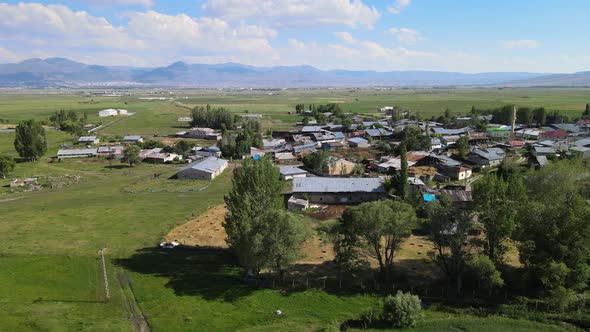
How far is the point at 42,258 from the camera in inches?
1271

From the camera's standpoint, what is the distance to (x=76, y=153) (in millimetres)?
79562

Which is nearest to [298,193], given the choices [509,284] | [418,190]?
[418,190]

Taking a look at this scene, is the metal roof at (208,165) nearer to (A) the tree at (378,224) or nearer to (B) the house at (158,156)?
(B) the house at (158,156)

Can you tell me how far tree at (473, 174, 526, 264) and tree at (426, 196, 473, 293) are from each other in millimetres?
1508

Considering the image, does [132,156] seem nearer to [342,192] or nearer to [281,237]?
[342,192]

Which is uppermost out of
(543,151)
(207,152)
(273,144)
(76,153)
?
(543,151)

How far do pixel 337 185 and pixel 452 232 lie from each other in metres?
23.2

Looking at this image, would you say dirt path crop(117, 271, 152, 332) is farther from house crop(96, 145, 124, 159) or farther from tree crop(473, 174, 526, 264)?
house crop(96, 145, 124, 159)

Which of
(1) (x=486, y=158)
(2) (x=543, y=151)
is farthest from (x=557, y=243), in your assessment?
(2) (x=543, y=151)

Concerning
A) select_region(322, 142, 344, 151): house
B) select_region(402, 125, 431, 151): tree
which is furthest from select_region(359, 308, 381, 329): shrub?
select_region(322, 142, 344, 151): house

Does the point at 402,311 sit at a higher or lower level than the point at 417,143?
lower

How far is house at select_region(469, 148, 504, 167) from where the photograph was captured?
6406 cm

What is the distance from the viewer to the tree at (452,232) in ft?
85.0

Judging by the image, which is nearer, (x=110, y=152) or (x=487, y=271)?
(x=487, y=271)
